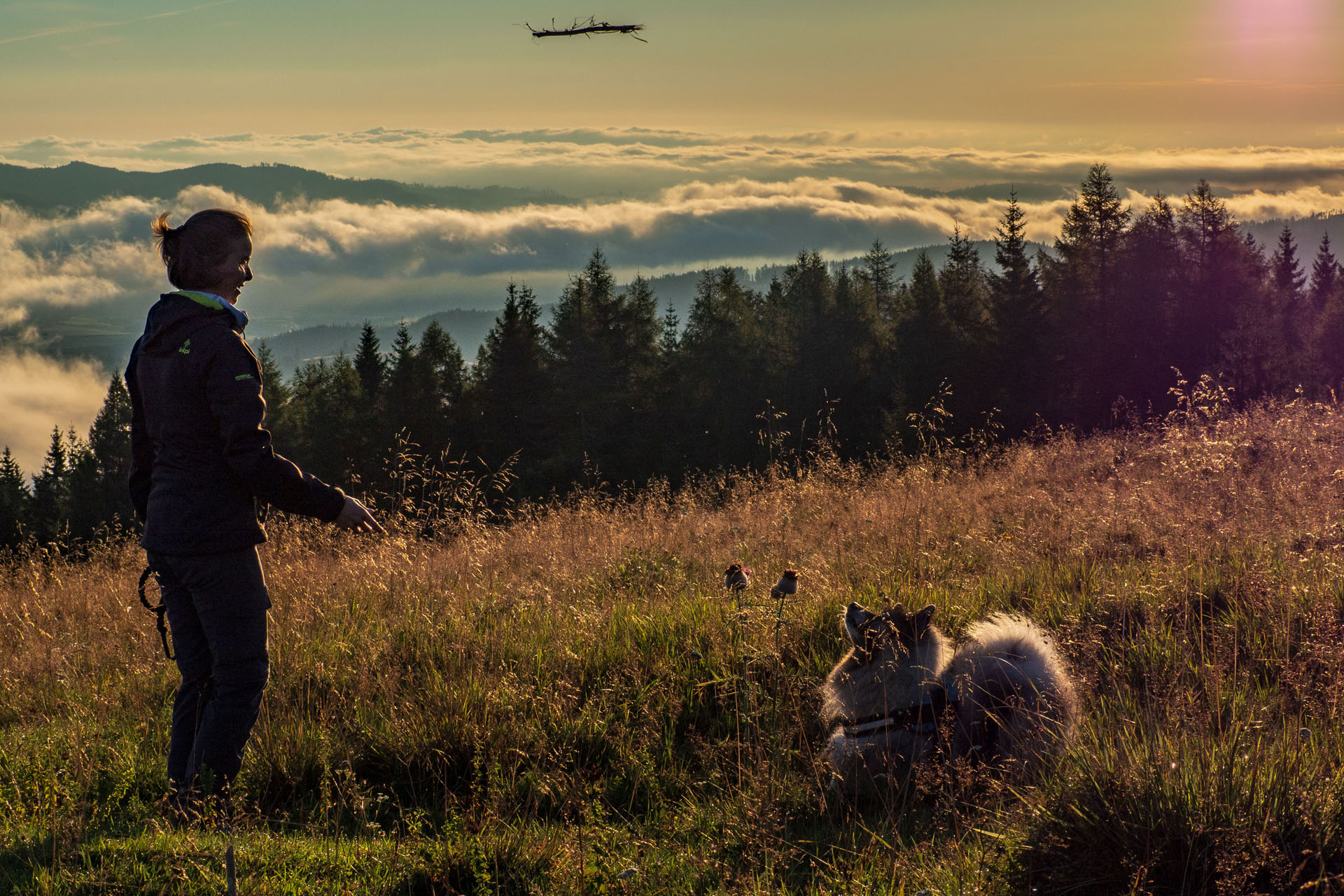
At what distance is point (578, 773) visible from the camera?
3.46m

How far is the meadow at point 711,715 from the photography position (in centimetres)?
265

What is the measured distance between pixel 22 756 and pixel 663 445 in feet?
A: 149

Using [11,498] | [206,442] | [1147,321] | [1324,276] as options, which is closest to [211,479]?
[206,442]

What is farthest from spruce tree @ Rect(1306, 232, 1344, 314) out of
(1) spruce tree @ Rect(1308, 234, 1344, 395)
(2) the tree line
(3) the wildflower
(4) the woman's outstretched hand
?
(4) the woman's outstretched hand

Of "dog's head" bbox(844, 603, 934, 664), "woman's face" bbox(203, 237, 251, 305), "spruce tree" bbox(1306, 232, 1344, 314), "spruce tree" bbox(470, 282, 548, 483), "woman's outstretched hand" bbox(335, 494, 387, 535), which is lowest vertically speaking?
"spruce tree" bbox(470, 282, 548, 483)

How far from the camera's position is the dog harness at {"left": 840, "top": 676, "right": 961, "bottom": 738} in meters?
3.55

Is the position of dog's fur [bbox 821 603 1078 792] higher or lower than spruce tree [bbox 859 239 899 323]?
lower

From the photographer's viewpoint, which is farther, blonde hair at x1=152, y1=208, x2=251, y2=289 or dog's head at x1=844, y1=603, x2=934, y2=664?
dog's head at x1=844, y1=603, x2=934, y2=664

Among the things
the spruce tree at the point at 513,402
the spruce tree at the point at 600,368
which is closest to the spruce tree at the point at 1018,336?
the spruce tree at the point at 600,368

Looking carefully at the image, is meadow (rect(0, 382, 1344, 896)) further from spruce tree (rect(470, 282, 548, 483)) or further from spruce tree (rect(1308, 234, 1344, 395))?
spruce tree (rect(470, 282, 548, 483))

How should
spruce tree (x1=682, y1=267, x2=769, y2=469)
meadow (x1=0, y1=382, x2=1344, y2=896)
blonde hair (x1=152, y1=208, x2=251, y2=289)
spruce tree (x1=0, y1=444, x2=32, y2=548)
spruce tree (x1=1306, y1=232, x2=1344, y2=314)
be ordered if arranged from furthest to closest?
spruce tree (x1=1306, y1=232, x2=1344, y2=314) → spruce tree (x1=682, y1=267, x2=769, y2=469) → spruce tree (x1=0, y1=444, x2=32, y2=548) → blonde hair (x1=152, y1=208, x2=251, y2=289) → meadow (x1=0, y1=382, x2=1344, y2=896)

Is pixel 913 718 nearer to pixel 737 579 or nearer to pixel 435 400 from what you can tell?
pixel 737 579

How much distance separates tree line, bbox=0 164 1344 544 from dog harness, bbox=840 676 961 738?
36306mm

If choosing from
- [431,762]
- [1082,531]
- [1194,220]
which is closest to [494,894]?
[431,762]
